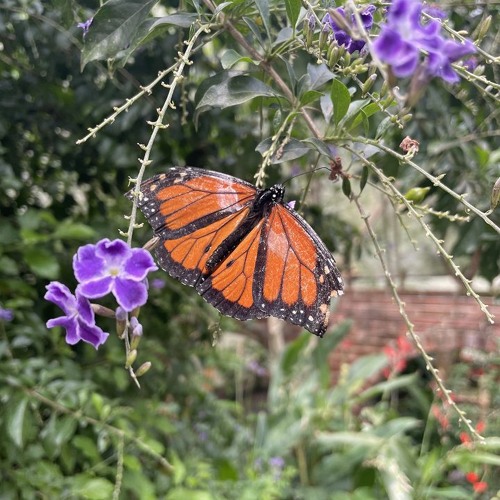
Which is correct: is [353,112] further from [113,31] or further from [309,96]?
[113,31]

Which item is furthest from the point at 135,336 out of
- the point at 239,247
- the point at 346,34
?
the point at 346,34

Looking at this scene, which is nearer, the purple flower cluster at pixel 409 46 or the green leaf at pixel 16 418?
the purple flower cluster at pixel 409 46

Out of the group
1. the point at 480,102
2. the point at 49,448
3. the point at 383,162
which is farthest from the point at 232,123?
the point at 49,448

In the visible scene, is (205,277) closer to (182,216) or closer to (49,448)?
(182,216)

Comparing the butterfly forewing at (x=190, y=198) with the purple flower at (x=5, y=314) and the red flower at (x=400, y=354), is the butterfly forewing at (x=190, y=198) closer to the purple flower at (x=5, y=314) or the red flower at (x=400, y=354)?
the purple flower at (x=5, y=314)

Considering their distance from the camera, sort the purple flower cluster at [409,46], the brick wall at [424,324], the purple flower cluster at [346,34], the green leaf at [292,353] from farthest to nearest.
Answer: the brick wall at [424,324] < the green leaf at [292,353] < the purple flower cluster at [346,34] < the purple flower cluster at [409,46]

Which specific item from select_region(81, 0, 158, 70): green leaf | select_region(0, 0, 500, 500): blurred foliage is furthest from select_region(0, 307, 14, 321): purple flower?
select_region(81, 0, 158, 70): green leaf

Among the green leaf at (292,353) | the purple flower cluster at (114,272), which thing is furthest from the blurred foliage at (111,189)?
the green leaf at (292,353)
